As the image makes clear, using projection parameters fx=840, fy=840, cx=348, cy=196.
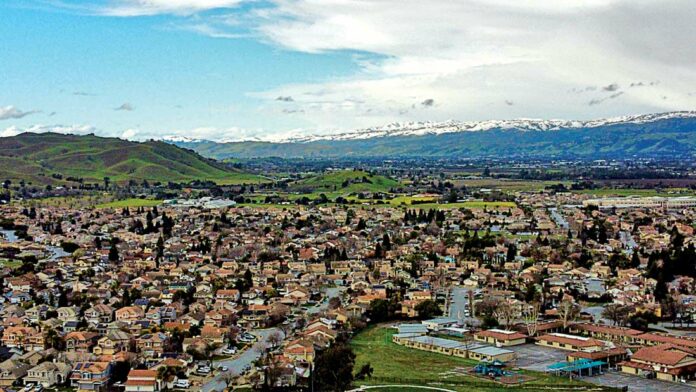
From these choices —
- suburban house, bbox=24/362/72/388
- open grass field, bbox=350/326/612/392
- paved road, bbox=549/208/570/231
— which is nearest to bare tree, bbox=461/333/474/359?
open grass field, bbox=350/326/612/392

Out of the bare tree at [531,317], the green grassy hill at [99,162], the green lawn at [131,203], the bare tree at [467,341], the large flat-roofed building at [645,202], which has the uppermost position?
the green grassy hill at [99,162]

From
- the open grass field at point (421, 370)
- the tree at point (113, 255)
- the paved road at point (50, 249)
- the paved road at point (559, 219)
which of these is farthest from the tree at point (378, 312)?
the paved road at point (559, 219)

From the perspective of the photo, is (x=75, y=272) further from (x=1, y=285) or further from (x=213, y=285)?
(x=213, y=285)

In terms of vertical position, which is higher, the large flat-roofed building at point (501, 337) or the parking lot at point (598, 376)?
the large flat-roofed building at point (501, 337)

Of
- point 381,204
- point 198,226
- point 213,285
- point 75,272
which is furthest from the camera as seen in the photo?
point 381,204

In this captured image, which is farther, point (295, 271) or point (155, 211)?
point (155, 211)

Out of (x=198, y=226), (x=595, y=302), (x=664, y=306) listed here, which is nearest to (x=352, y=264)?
(x=595, y=302)

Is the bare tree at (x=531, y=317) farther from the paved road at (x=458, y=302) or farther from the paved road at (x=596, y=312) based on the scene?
the paved road at (x=458, y=302)
